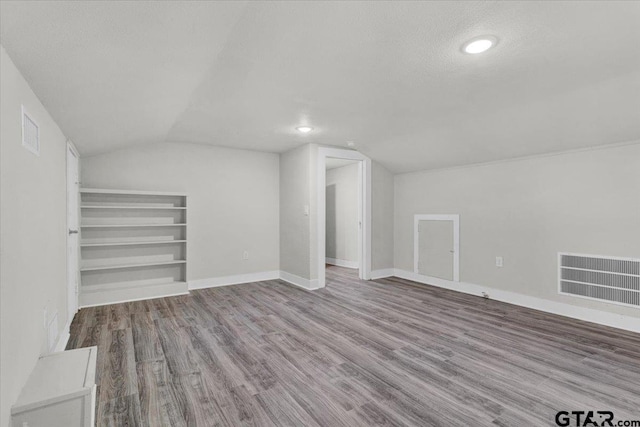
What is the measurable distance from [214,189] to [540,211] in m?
4.25

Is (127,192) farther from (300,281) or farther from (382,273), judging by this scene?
(382,273)

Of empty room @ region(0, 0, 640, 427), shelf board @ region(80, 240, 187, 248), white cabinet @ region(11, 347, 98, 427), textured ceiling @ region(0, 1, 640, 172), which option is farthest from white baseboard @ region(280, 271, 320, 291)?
white cabinet @ region(11, 347, 98, 427)

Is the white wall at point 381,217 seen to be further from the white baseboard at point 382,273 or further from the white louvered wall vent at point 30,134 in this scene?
the white louvered wall vent at point 30,134

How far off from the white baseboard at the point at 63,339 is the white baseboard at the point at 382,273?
12.9 ft

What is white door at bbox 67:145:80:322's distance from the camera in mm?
3105

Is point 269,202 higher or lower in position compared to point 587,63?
lower

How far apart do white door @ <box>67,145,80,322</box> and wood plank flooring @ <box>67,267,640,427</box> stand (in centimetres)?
24

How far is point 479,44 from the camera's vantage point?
6.17ft

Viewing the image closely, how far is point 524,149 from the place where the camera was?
362 cm

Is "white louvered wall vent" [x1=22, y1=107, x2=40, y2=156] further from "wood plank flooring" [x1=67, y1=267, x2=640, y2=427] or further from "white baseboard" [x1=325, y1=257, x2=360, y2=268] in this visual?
"white baseboard" [x1=325, y1=257, x2=360, y2=268]

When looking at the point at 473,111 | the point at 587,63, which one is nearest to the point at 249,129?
the point at 473,111

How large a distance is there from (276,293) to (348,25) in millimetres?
3525

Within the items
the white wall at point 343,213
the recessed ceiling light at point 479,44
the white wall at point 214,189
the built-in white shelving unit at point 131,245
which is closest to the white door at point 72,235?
the built-in white shelving unit at point 131,245

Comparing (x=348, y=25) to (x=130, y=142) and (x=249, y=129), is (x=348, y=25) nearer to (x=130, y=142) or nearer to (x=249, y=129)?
(x=249, y=129)
